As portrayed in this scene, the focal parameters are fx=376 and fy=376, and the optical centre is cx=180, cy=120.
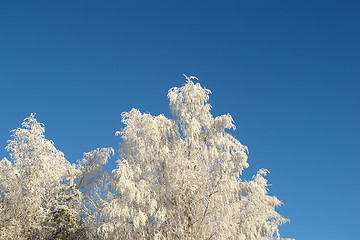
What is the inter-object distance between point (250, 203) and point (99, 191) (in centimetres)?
681

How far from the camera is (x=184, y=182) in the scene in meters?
14.6

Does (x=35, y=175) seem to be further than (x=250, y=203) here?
Yes

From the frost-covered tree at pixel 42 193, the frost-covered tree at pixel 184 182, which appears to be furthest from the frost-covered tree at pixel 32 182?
the frost-covered tree at pixel 184 182

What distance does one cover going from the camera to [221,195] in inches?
578

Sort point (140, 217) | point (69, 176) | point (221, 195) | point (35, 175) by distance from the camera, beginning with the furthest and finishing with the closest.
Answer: point (69, 176) → point (35, 175) → point (221, 195) → point (140, 217)

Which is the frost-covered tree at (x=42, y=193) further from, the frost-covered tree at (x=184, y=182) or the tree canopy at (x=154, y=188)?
the frost-covered tree at (x=184, y=182)

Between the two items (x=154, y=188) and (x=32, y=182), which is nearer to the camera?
(x=154, y=188)

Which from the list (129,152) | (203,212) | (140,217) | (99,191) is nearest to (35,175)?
Answer: (99,191)

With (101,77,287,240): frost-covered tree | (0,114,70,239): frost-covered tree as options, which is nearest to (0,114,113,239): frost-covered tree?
(0,114,70,239): frost-covered tree

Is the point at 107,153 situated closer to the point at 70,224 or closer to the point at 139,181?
the point at 70,224

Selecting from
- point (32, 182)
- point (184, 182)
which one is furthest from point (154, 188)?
point (32, 182)

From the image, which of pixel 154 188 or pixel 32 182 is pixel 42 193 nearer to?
pixel 32 182

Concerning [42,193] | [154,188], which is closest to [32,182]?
[42,193]

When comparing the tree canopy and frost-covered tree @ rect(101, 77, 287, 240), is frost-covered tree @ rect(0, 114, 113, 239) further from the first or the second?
frost-covered tree @ rect(101, 77, 287, 240)
